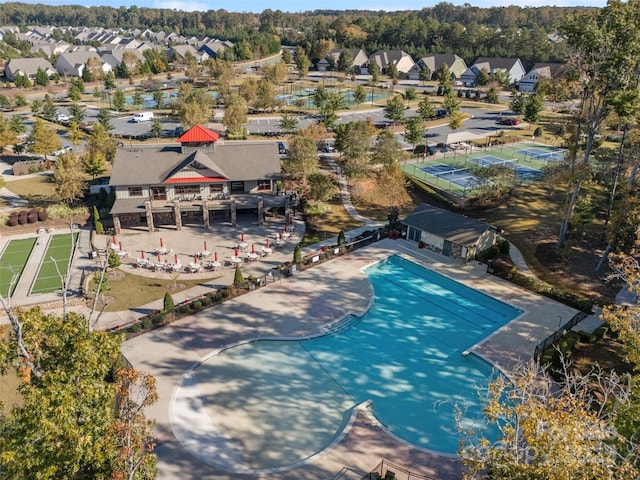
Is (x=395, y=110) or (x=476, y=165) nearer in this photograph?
(x=476, y=165)

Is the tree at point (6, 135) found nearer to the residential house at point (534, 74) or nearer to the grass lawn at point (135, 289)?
the grass lawn at point (135, 289)

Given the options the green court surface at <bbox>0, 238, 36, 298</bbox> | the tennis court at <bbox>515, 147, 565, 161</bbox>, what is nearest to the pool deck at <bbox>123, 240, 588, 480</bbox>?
the green court surface at <bbox>0, 238, 36, 298</bbox>

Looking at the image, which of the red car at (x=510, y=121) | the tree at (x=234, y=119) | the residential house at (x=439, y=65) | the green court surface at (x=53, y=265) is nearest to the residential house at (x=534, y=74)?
the residential house at (x=439, y=65)

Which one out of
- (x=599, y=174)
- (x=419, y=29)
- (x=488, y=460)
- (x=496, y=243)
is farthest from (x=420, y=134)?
(x=419, y=29)

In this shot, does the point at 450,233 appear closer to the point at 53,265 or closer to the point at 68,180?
the point at 53,265

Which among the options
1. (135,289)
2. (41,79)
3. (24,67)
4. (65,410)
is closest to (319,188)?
(135,289)

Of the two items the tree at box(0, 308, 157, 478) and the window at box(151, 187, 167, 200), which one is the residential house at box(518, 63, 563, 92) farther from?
the tree at box(0, 308, 157, 478)
